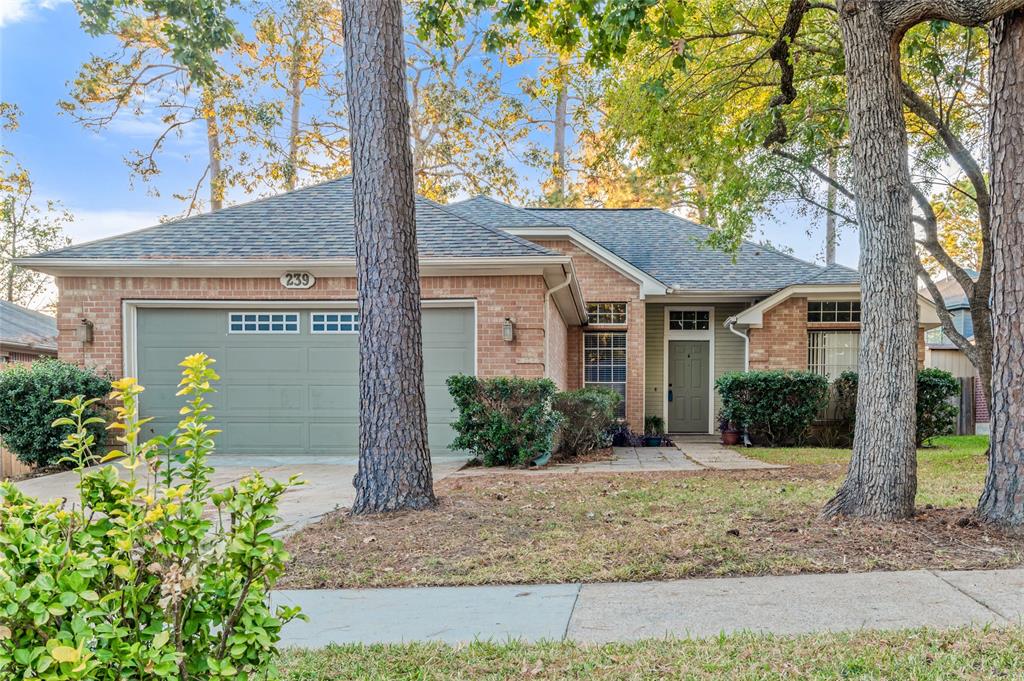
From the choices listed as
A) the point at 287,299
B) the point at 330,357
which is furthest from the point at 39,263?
the point at 330,357

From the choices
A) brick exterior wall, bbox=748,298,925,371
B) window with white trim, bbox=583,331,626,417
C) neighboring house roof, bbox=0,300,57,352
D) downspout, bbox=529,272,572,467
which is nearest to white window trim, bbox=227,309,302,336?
downspout, bbox=529,272,572,467

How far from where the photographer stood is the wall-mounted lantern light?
33.8ft

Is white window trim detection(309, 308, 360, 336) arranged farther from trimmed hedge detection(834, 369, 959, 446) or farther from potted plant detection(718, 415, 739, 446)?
trimmed hedge detection(834, 369, 959, 446)

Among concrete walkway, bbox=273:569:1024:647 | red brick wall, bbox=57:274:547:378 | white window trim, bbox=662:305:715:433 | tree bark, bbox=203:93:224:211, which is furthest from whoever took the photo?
tree bark, bbox=203:93:224:211

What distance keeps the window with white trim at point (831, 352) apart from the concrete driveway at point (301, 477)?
27.5ft

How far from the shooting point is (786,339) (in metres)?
14.1

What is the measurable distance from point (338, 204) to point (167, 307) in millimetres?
3431

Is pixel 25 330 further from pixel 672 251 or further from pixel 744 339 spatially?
pixel 744 339

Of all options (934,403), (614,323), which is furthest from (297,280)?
(934,403)

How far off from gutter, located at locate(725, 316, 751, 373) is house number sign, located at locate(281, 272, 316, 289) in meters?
8.67

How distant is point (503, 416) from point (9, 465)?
24.6 ft

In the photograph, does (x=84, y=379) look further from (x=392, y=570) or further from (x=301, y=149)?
(x=301, y=149)

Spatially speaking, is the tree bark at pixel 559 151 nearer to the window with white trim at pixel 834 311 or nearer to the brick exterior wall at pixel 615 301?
the brick exterior wall at pixel 615 301

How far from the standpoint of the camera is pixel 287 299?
34.6 feet
